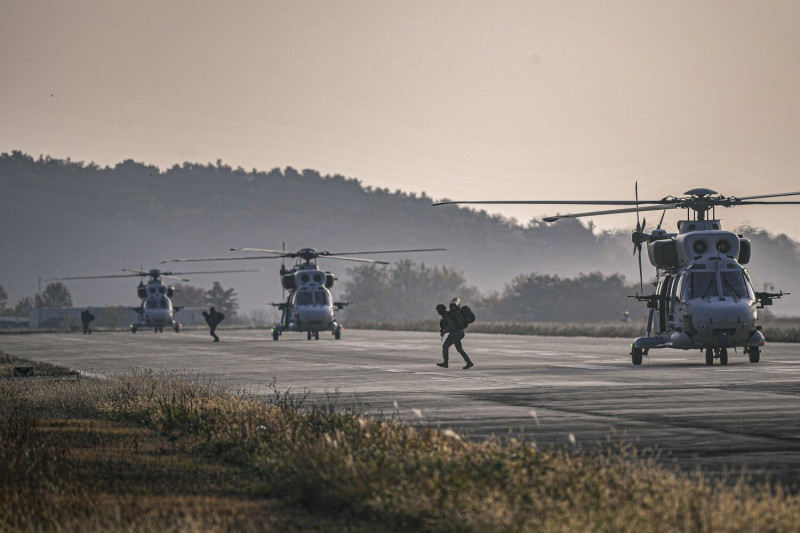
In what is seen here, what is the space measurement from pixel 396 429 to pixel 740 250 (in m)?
23.9

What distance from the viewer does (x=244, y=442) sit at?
14727 millimetres

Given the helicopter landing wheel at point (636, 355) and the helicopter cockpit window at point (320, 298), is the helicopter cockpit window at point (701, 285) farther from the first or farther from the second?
the helicopter cockpit window at point (320, 298)

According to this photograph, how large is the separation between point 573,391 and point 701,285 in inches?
410

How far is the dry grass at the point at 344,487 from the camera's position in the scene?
911 cm

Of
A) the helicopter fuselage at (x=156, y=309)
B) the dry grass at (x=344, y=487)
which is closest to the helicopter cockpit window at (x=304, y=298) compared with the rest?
the helicopter fuselage at (x=156, y=309)

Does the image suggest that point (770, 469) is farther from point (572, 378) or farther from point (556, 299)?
point (556, 299)

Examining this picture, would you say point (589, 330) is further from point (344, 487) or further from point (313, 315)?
point (344, 487)

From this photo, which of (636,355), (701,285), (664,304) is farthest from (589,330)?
(701,285)

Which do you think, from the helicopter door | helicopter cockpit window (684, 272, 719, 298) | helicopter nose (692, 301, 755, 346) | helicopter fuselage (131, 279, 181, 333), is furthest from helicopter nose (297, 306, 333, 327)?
helicopter nose (692, 301, 755, 346)

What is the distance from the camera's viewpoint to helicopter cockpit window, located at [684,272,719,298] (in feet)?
111

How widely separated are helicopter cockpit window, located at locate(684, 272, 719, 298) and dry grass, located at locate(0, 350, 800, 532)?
2016 cm

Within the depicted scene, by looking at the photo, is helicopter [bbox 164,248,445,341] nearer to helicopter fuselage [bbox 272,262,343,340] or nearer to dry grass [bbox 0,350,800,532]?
helicopter fuselage [bbox 272,262,343,340]

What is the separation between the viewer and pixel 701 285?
112ft

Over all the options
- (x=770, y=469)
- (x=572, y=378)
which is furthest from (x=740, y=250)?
(x=770, y=469)
